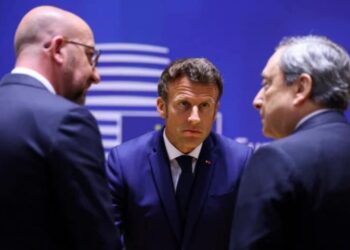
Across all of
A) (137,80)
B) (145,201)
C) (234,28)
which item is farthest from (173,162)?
(234,28)

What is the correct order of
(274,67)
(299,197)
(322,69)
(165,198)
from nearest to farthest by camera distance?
(299,197)
(322,69)
(274,67)
(165,198)

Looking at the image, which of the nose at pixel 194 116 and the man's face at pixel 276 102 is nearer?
the man's face at pixel 276 102

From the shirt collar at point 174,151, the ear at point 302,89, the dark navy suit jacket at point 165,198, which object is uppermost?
the ear at point 302,89

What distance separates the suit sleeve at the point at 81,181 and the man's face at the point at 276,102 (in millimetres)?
494

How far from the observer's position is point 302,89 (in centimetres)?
181

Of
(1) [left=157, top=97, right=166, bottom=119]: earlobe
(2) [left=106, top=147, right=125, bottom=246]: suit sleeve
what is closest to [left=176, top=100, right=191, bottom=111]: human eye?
(1) [left=157, top=97, right=166, bottom=119]: earlobe

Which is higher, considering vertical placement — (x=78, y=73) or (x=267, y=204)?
(x=78, y=73)

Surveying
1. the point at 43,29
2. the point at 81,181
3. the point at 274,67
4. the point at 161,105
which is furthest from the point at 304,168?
the point at 161,105

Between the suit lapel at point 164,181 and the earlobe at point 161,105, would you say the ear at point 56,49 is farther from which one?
the earlobe at point 161,105

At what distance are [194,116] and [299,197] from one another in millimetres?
1046

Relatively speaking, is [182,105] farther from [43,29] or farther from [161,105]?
[43,29]

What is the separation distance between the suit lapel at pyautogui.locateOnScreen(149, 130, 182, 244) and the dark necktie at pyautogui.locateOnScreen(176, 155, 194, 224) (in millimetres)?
35

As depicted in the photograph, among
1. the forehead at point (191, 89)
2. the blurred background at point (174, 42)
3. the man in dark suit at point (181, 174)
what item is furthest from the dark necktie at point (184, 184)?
the blurred background at point (174, 42)

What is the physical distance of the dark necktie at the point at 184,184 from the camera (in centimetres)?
259
